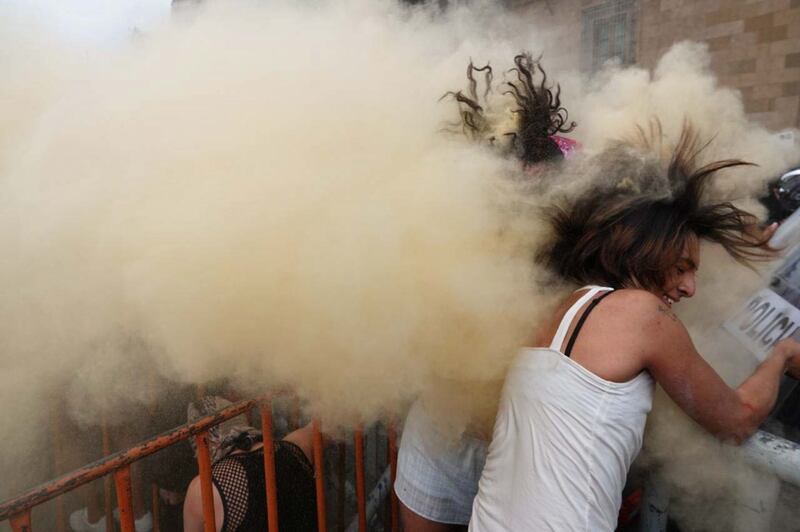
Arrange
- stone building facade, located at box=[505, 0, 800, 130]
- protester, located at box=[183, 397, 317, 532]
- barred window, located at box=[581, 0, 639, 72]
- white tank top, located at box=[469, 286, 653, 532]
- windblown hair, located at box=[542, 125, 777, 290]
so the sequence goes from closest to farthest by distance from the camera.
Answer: white tank top, located at box=[469, 286, 653, 532] < windblown hair, located at box=[542, 125, 777, 290] < protester, located at box=[183, 397, 317, 532] < stone building facade, located at box=[505, 0, 800, 130] < barred window, located at box=[581, 0, 639, 72]

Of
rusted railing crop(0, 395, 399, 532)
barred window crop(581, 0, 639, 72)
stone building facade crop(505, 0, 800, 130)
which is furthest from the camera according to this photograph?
barred window crop(581, 0, 639, 72)

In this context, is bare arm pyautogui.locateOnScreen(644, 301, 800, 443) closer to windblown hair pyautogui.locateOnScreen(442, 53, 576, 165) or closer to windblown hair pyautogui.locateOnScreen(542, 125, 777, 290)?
windblown hair pyautogui.locateOnScreen(542, 125, 777, 290)

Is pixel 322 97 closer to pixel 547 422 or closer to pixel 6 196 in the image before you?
pixel 6 196

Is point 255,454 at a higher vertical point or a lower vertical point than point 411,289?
lower

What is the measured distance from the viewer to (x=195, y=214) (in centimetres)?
151

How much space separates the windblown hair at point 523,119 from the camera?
4.68ft

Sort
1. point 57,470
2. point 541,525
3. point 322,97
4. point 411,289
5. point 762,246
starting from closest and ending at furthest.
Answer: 1. point 541,525
2. point 411,289
3. point 762,246
4. point 322,97
5. point 57,470

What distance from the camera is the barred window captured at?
6645mm

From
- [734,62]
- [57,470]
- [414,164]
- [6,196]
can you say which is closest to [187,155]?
[6,196]

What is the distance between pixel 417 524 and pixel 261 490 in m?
0.55

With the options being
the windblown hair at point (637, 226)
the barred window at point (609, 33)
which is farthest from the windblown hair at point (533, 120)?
the barred window at point (609, 33)

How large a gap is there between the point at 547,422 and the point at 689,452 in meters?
0.52

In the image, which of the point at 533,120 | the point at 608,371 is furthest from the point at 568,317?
the point at 533,120

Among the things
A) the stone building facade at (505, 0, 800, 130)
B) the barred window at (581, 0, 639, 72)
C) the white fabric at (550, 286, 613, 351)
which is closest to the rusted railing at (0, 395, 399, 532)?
the white fabric at (550, 286, 613, 351)
